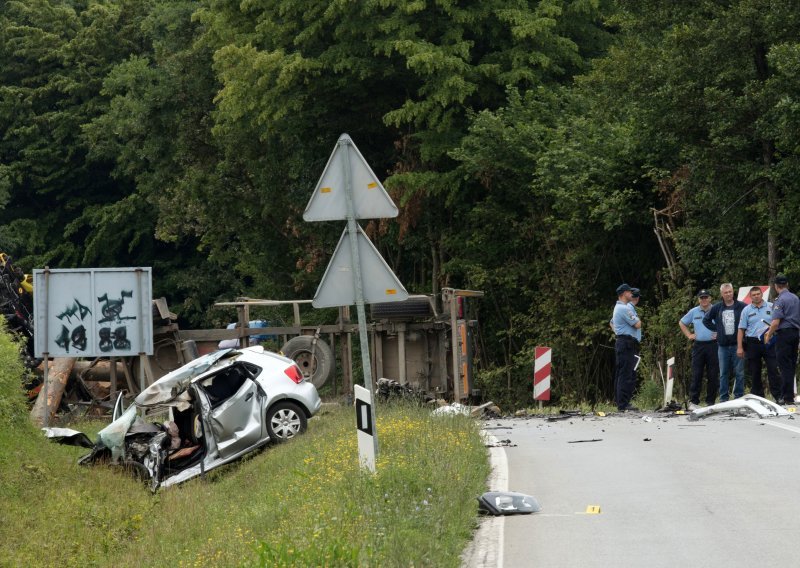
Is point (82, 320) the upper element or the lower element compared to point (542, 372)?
upper

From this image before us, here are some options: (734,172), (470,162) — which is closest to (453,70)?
(470,162)

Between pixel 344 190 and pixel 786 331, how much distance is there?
34.7 feet

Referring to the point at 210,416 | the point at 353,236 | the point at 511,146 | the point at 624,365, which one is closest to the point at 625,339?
the point at 624,365

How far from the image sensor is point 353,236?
1134cm

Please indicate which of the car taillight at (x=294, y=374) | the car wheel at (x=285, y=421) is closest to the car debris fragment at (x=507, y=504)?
the car wheel at (x=285, y=421)

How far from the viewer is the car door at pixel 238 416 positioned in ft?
63.2

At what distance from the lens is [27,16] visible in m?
58.7

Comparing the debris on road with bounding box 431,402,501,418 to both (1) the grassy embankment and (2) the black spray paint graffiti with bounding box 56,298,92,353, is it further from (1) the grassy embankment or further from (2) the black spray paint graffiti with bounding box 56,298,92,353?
(2) the black spray paint graffiti with bounding box 56,298,92,353

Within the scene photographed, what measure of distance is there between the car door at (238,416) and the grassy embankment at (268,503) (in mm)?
364

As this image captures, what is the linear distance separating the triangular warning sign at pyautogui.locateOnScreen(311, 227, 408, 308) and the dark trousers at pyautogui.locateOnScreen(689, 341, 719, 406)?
11479 millimetres

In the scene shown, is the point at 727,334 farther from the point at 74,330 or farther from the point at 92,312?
the point at 74,330

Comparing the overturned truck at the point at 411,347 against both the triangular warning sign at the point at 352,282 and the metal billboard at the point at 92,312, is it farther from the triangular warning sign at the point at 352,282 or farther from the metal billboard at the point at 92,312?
the triangular warning sign at the point at 352,282

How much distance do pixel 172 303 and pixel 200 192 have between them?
16.2 meters

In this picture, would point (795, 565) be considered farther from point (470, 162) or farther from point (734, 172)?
point (470, 162)
